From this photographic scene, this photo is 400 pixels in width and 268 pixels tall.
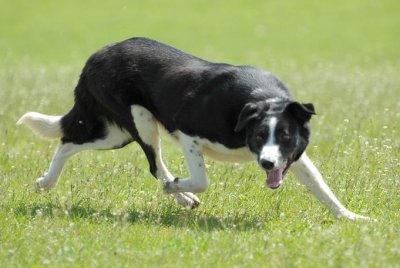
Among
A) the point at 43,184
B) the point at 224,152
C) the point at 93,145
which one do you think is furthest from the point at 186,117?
the point at 43,184

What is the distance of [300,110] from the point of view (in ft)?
21.5

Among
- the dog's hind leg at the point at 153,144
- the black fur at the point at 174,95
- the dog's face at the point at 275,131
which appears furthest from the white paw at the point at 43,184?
the dog's face at the point at 275,131

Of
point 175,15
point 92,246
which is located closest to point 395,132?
point 92,246

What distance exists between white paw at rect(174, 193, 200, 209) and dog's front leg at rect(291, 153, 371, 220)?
859mm

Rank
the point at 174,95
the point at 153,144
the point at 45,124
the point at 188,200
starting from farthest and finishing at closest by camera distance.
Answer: the point at 45,124
the point at 153,144
the point at 188,200
the point at 174,95

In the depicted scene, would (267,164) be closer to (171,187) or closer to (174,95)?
(171,187)

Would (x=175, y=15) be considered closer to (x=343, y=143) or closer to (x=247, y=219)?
(x=343, y=143)

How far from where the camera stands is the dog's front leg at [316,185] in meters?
7.07

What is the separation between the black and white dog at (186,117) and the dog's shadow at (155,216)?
0.67 ft

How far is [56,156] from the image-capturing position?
26.6ft

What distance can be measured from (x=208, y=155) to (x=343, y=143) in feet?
10.0

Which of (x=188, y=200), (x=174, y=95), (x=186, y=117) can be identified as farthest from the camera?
(x=188, y=200)

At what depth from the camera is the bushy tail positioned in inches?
328

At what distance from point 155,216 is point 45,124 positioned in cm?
187
